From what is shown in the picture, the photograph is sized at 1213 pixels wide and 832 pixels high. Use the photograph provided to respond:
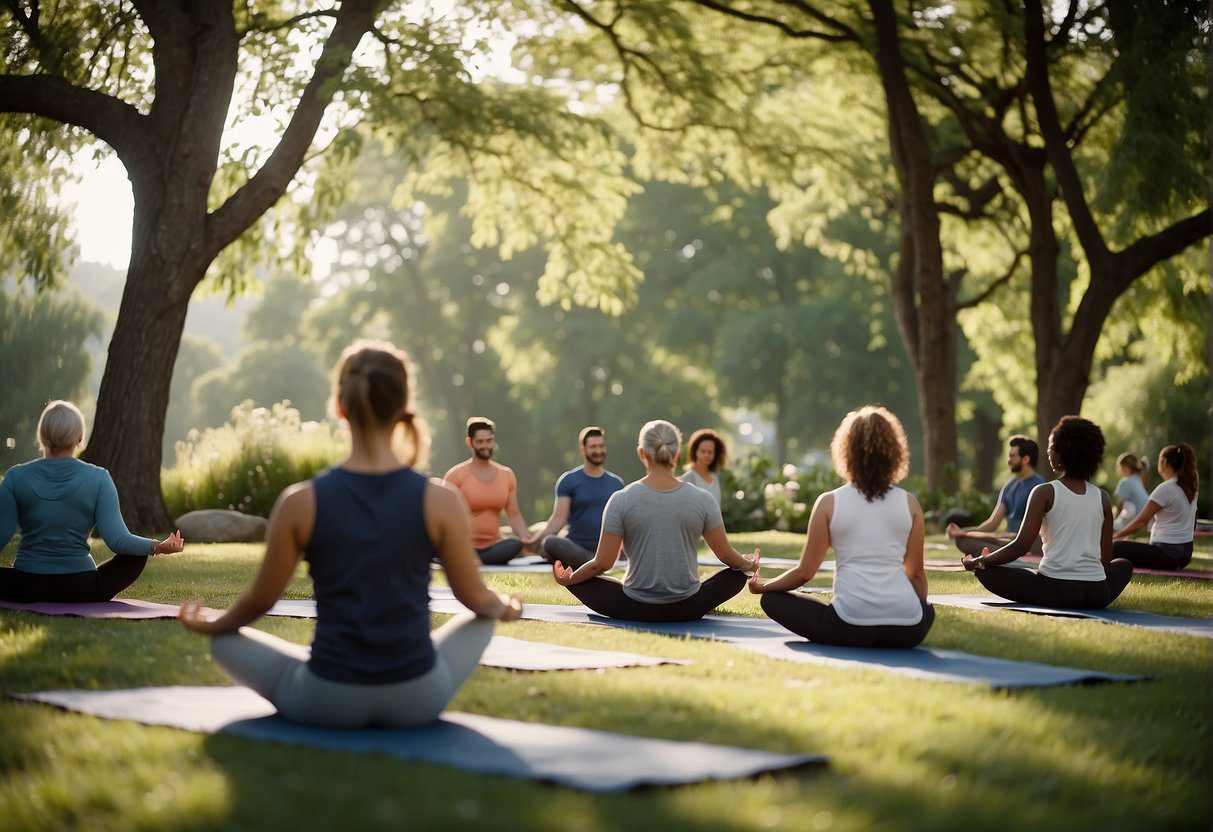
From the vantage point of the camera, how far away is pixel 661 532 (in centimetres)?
834

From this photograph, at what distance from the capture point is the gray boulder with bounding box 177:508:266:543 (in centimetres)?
1673

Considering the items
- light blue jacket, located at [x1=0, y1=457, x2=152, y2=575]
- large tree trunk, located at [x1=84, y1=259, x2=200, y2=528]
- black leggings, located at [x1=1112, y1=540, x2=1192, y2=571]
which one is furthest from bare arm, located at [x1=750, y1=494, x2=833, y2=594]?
large tree trunk, located at [x1=84, y1=259, x2=200, y2=528]

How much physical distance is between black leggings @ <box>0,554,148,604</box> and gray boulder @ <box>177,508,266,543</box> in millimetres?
8081

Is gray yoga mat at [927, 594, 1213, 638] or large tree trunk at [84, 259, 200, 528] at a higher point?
large tree trunk at [84, 259, 200, 528]

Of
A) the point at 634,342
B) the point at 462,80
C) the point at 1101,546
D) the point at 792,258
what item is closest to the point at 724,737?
the point at 1101,546

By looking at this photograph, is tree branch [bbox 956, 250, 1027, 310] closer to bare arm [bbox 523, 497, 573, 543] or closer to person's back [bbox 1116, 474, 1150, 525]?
person's back [bbox 1116, 474, 1150, 525]

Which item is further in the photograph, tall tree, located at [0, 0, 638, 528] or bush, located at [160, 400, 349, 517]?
bush, located at [160, 400, 349, 517]

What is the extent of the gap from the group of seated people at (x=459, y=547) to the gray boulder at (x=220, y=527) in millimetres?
5042

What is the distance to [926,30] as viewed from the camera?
20.2 m

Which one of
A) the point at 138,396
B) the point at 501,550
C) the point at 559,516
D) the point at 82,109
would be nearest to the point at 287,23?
the point at 82,109

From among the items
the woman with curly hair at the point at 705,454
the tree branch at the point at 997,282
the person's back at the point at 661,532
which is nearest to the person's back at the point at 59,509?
the person's back at the point at 661,532

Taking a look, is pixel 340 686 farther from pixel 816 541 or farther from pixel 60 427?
pixel 60 427

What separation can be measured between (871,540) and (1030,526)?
2375mm

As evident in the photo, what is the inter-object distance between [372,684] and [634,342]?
40.0 metres
